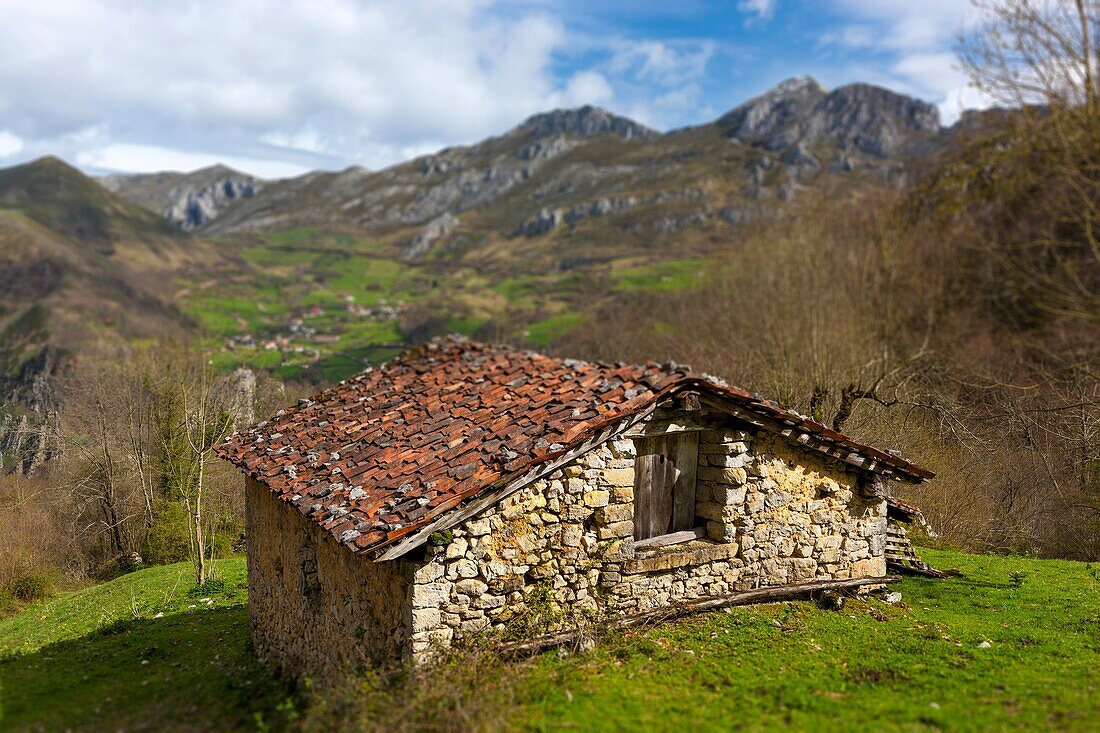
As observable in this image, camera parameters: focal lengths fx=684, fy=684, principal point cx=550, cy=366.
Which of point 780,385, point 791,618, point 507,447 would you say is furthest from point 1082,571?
point 507,447

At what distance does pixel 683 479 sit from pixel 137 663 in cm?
894

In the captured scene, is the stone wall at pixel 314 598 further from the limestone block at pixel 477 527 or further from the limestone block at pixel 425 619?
the limestone block at pixel 477 527

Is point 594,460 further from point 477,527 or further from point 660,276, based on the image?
point 660,276

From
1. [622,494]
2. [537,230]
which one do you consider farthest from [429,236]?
[622,494]

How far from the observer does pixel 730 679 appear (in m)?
6.61

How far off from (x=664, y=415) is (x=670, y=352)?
23.3 metres

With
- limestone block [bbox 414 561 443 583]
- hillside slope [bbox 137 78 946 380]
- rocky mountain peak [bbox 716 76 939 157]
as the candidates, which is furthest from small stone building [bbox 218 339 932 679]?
rocky mountain peak [bbox 716 76 939 157]

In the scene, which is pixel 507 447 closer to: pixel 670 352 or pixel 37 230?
pixel 670 352

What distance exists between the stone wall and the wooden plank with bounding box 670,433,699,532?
348cm

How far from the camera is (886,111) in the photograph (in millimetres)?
114438

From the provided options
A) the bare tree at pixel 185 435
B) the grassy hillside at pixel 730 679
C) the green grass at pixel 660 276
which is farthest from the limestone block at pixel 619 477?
the green grass at pixel 660 276

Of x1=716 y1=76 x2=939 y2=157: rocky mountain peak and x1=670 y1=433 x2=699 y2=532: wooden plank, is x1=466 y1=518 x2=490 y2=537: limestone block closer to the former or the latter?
x1=670 y1=433 x2=699 y2=532: wooden plank

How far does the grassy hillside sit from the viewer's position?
569cm

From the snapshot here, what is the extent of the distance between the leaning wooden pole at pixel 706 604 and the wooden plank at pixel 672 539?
2.30ft
